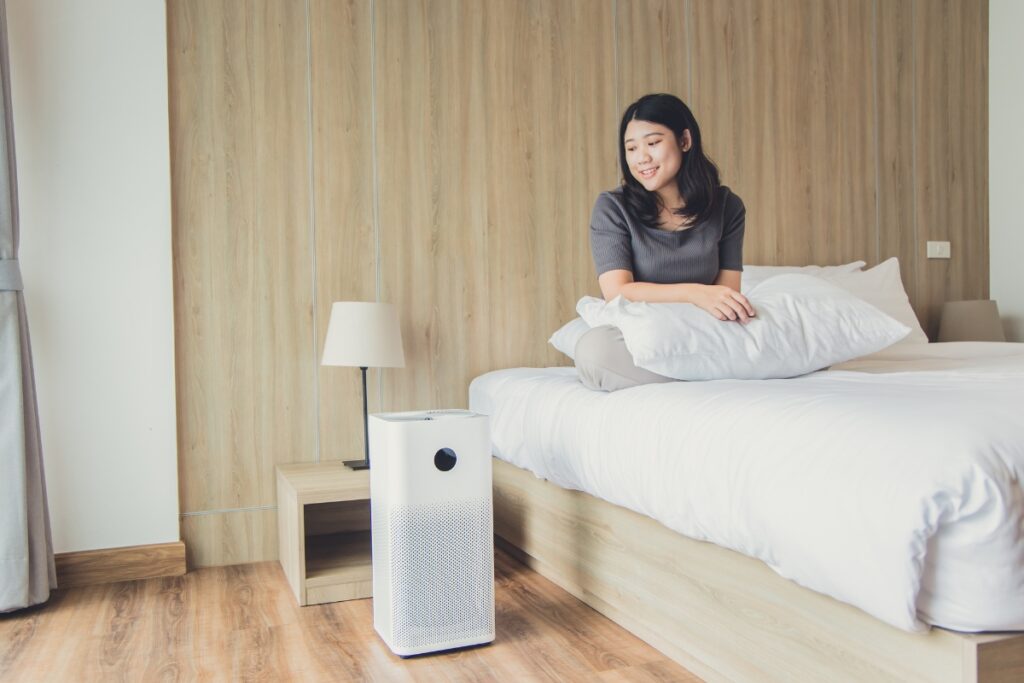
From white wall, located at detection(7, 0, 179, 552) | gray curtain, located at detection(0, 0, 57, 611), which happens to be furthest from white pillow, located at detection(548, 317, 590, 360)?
gray curtain, located at detection(0, 0, 57, 611)

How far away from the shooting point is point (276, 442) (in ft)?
9.10

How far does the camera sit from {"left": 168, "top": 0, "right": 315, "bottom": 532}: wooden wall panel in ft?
8.75

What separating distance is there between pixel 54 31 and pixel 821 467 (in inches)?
97.9

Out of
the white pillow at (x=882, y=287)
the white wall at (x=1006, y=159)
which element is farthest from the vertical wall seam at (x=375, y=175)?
the white wall at (x=1006, y=159)

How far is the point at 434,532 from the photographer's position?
187 centimetres

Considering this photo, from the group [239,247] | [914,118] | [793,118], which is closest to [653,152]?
[239,247]

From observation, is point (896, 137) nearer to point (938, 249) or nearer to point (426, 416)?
point (938, 249)

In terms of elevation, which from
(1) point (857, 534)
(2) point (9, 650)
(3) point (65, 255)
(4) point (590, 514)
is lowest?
(2) point (9, 650)

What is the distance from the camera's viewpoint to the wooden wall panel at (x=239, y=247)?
2.67 meters

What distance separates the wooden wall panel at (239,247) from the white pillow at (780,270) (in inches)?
62.9

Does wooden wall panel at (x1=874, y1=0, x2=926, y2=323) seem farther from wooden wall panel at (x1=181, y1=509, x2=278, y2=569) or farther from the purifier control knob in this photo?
wooden wall panel at (x1=181, y1=509, x2=278, y2=569)

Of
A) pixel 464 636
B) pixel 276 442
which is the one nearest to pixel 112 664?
pixel 464 636

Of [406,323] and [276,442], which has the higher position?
[406,323]

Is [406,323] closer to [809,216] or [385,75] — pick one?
[385,75]
